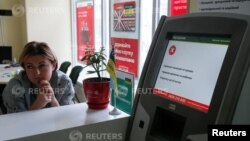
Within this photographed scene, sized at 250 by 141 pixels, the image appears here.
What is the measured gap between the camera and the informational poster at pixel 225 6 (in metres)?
1.15

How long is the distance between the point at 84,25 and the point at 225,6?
337 centimetres

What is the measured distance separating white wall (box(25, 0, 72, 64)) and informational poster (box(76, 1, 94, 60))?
0.84 feet

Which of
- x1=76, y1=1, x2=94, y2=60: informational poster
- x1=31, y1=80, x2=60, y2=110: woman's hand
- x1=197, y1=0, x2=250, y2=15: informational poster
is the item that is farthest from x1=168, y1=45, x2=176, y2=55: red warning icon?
x1=76, y1=1, x2=94, y2=60: informational poster

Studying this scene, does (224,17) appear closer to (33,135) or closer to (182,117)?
(182,117)

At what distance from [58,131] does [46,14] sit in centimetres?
402

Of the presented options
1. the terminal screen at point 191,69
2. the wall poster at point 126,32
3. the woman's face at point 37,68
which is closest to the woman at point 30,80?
the woman's face at point 37,68

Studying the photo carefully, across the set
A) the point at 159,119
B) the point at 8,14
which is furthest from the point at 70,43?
the point at 159,119

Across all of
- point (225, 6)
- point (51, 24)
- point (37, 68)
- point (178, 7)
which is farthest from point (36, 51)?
point (51, 24)

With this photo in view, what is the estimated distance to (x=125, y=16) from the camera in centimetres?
314

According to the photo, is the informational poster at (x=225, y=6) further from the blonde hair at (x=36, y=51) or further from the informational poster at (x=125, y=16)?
the informational poster at (x=125, y=16)

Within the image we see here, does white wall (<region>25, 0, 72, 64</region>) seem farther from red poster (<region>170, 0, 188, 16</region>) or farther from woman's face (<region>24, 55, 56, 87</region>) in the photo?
woman's face (<region>24, 55, 56, 87</region>)

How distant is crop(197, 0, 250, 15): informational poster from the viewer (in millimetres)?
1151

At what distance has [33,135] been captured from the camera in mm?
888

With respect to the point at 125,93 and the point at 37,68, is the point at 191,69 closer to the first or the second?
the point at 125,93
